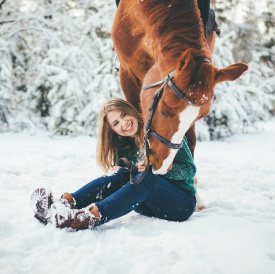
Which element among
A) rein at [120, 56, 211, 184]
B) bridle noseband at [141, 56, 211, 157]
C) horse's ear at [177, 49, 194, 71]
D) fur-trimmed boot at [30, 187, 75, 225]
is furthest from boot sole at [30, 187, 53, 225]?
horse's ear at [177, 49, 194, 71]

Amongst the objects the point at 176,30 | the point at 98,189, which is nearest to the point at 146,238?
the point at 98,189

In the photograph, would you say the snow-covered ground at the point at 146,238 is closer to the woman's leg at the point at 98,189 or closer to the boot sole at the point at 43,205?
the boot sole at the point at 43,205

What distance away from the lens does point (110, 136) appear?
2.04m

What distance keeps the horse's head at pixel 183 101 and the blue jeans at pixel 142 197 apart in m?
0.12

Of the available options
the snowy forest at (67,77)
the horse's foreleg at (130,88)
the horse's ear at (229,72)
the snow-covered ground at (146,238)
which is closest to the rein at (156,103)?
the horse's ear at (229,72)

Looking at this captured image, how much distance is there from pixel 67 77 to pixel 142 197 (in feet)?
13.6

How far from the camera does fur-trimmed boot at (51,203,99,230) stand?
1.28 meters

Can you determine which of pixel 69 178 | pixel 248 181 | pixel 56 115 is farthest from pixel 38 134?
pixel 248 181

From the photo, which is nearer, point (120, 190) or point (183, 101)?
point (183, 101)

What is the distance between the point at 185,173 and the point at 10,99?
474 cm

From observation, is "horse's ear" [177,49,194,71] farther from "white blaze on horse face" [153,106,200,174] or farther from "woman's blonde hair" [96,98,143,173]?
"woman's blonde hair" [96,98,143,173]

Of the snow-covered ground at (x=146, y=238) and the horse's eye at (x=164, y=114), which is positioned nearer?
the snow-covered ground at (x=146, y=238)

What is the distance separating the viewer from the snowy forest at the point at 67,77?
5.18m

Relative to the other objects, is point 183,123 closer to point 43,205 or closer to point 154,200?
point 154,200
